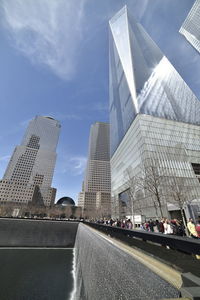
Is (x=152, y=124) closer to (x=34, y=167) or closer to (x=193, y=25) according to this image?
(x=193, y=25)

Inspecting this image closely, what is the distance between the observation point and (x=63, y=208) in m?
91.1

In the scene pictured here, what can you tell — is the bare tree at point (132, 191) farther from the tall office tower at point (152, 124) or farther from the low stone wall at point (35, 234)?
the low stone wall at point (35, 234)

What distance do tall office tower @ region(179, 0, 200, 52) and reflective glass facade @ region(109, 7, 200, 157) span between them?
21.1 meters

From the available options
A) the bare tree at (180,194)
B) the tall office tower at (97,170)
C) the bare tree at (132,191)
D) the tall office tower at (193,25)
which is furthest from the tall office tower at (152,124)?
the tall office tower at (97,170)

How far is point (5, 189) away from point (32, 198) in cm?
2078

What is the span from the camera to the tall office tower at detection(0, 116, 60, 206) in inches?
4410

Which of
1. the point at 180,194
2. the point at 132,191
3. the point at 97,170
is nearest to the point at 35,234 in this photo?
the point at 132,191

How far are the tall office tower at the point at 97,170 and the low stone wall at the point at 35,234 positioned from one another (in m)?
94.6

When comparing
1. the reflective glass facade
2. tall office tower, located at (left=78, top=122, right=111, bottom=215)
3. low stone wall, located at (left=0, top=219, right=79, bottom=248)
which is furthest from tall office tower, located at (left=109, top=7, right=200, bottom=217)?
tall office tower, located at (left=78, top=122, right=111, bottom=215)

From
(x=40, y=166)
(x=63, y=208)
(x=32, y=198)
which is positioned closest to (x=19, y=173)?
(x=40, y=166)

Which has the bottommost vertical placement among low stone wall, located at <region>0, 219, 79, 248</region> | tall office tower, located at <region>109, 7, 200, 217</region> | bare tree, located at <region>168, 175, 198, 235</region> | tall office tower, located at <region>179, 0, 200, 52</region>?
low stone wall, located at <region>0, 219, 79, 248</region>

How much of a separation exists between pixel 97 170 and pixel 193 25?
117718 millimetres

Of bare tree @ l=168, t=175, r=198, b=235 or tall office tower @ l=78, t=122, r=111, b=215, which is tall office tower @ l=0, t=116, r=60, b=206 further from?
bare tree @ l=168, t=175, r=198, b=235

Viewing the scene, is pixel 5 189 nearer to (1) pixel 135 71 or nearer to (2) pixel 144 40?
(1) pixel 135 71
